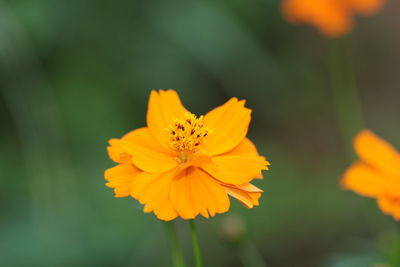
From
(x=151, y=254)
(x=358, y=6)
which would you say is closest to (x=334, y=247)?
(x=151, y=254)

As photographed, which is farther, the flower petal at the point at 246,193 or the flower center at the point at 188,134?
the flower center at the point at 188,134

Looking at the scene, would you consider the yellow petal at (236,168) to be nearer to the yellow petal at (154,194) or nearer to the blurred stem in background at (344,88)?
the yellow petal at (154,194)

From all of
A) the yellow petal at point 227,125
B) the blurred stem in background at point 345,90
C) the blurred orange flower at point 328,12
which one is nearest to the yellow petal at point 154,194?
the yellow petal at point 227,125

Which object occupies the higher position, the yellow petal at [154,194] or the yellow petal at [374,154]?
the yellow petal at [374,154]

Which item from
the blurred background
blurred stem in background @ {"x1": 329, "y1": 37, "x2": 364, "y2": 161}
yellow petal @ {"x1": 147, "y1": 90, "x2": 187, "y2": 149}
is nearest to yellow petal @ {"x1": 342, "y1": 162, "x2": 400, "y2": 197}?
yellow petal @ {"x1": 147, "y1": 90, "x2": 187, "y2": 149}

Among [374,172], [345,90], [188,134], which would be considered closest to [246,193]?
[188,134]

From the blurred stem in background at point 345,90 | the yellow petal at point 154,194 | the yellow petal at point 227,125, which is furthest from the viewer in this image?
the blurred stem in background at point 345,90
